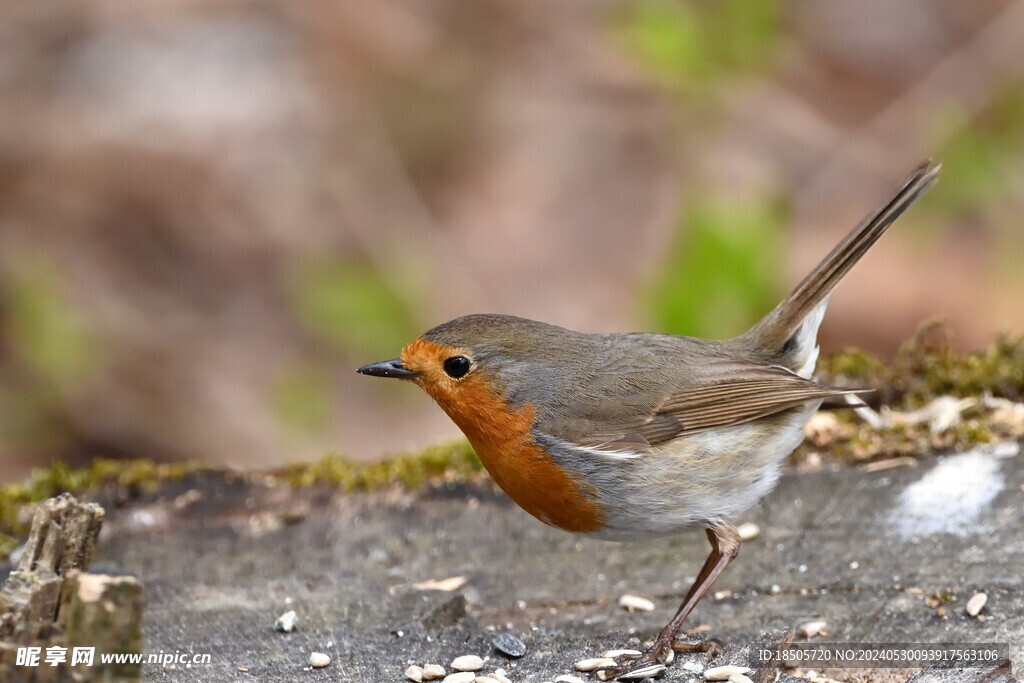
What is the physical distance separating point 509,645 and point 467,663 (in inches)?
6.4

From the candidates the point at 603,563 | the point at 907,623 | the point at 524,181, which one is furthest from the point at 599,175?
the point at 907,623

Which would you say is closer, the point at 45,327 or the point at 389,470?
the point at 389,470

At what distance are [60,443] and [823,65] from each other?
6.87 meters

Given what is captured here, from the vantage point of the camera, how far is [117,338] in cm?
831

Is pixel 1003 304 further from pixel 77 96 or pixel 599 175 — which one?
pixel 77 96

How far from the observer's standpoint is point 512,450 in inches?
155

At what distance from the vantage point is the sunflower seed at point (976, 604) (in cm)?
352

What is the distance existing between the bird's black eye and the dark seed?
895mm

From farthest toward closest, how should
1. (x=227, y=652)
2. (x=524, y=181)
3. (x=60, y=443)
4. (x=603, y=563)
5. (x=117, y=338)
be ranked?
(x=524, y=181) → (x=117, y=338) → (x=60, y=443) → (x=603, y=563) → (x=227, y=652)

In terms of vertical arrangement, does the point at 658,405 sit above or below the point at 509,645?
above

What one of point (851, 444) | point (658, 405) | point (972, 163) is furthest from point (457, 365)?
point (972, 163)

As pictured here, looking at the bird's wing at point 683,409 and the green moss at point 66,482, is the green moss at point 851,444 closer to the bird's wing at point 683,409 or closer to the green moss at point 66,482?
the green moss at point 66,482

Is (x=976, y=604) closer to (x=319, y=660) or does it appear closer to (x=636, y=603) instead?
(x=636, y=603)

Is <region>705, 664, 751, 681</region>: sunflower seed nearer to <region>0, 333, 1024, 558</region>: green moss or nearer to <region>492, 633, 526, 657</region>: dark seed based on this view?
<region>492, 633, 526, 657</region>: dark seed
